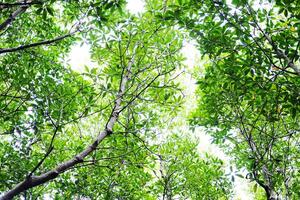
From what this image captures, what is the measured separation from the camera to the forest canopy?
3.99 meters

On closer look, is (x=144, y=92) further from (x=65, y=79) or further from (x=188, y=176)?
(x=188, y=176)

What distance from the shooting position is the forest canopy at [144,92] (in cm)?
399

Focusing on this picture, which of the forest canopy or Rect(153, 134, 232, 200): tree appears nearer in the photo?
the forest canopy

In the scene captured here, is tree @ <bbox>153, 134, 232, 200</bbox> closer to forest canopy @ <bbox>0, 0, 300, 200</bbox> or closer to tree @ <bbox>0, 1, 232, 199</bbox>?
forest canopy @ <bbox>0, 0, 300, 200</bbox>

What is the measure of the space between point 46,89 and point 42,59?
106 cm

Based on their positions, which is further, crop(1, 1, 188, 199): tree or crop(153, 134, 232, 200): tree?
crop(153, 134, 232, 200): tree

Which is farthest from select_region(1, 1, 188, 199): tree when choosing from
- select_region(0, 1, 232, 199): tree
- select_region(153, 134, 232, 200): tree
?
select_region(153, 134, 232, 200): tree

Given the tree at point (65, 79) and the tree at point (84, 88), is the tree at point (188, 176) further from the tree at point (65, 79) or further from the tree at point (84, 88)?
the tree at point (65, 79)

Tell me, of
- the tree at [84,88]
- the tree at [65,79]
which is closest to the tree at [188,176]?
the tree at [84,88]

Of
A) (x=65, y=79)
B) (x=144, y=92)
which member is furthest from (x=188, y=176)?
(x=65, y=79)

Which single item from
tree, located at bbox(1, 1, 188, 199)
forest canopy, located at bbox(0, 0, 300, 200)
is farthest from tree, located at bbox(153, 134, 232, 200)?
tree, located at bbox(1, 1, 188, 199)

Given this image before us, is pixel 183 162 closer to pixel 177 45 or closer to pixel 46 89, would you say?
pixel 177 45

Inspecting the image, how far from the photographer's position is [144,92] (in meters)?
6.94

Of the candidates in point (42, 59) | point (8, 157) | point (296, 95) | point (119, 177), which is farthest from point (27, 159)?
point (296, 95)
